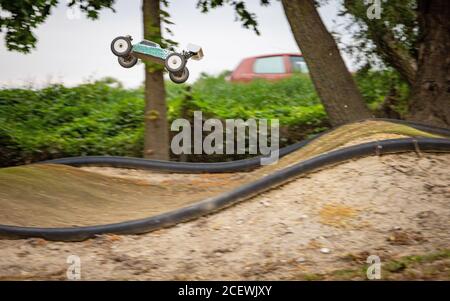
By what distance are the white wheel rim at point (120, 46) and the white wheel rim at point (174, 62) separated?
0.48 m

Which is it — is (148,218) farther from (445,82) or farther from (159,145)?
(445,82)

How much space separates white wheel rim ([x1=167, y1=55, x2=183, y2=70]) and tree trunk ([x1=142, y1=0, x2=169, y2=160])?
3.17 metres

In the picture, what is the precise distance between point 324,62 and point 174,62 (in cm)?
423

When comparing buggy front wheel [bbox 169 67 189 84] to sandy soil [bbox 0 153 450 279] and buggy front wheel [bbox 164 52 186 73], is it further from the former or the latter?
sandy soil [bbox 0 153 450 279]

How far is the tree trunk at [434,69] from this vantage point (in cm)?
963

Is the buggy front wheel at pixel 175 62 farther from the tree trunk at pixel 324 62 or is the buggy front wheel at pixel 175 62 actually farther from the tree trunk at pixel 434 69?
the tree trunk at pixel 434 69

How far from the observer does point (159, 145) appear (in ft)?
32.8

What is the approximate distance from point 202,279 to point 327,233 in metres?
1.43

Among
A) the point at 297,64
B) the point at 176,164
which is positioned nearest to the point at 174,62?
the point at 176,164


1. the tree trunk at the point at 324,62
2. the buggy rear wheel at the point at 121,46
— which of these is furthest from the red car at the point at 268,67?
the buggy rear wheel at the point at 121,46

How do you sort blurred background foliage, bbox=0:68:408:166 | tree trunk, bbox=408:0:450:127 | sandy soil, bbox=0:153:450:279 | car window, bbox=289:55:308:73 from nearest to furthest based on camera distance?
sandy soil, bbox=0:153:450:279 → tree trunk, bbox=408:0:450:127 → blurred background foliage, bbox=0:68:408:166 → car window, bbox=289:55:308:73

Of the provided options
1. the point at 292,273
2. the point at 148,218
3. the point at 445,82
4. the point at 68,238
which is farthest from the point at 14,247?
the point at 445,82

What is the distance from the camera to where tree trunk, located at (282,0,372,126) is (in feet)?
32.0

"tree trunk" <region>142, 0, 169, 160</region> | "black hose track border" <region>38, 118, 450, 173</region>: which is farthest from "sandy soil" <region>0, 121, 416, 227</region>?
"tree trunk" <region>142, 0, 169, 160</region>
